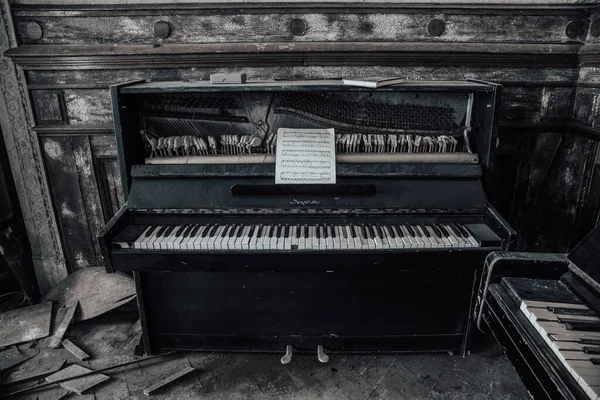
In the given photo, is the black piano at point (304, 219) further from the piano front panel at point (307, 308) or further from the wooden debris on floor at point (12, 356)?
the wooden debris on floor at point (12, 356)

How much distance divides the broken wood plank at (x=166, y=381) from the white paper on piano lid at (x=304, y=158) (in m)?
1.25

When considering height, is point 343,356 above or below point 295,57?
below

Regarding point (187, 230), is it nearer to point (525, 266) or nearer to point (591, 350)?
point (525, 266)

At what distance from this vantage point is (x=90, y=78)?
2908 millimetres

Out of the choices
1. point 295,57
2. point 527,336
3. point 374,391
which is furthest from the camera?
point 295,57

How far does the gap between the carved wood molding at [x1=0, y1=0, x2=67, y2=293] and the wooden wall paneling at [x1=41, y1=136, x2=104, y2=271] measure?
0.06m

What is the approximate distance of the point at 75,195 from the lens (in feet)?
10.3

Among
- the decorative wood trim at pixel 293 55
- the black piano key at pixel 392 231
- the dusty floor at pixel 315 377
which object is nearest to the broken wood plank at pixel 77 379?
the dusty floor at pixel 315 377

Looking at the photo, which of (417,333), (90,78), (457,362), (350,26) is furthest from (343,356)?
(90,78)

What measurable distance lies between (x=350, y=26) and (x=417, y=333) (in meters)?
2.07

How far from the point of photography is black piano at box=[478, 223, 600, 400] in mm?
1090

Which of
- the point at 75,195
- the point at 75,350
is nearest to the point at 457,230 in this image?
the point at 75,350

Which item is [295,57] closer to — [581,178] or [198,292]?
[198,292]

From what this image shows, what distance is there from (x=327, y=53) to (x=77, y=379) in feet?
8.43
